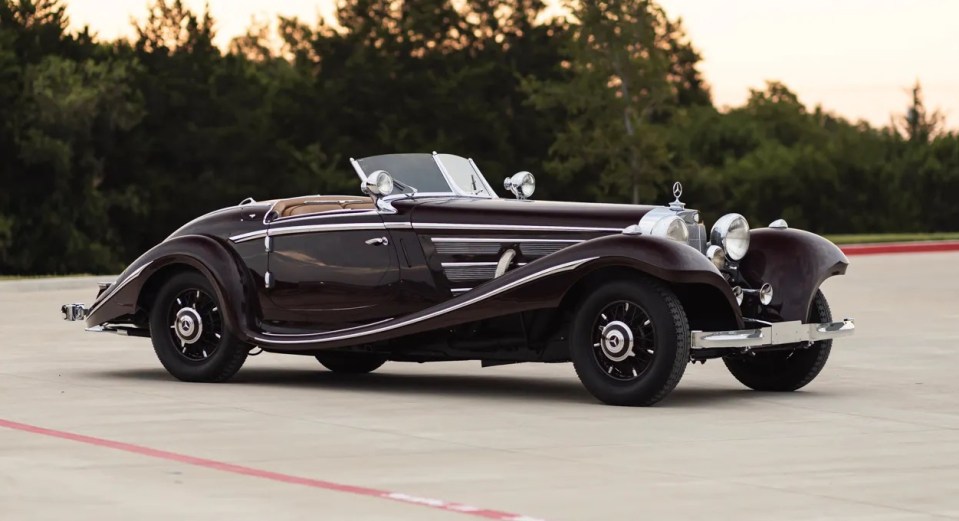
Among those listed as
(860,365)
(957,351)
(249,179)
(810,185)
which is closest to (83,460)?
(860,365)

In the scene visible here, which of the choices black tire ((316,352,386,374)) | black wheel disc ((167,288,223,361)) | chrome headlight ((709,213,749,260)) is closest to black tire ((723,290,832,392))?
chrome headlight ((709,213,749,260))

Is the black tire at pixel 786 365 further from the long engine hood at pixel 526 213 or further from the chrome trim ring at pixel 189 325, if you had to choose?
the chrome trim ring at pixel 189 325

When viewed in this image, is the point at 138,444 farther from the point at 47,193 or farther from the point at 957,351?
the point at 47,193

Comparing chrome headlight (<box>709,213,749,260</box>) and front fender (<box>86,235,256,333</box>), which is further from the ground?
chrome headlight (<box>709,213,749,260</box>)

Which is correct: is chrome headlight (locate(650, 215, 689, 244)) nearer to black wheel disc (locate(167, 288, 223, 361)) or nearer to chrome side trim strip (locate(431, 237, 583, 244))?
chrome side trim strip (locate(431, 237, 583, 244))

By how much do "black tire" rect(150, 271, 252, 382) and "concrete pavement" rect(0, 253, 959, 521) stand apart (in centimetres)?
23

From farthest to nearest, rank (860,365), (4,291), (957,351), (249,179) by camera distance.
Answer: (249,179) < (4,291) < (957,351) < (860,365)

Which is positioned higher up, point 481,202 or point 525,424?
point 481,202

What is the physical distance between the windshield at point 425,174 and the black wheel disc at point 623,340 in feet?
6.41

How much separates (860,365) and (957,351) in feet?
5.15

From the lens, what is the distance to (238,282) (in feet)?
39.3

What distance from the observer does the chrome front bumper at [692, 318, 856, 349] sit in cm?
1030

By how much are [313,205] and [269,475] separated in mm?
4823

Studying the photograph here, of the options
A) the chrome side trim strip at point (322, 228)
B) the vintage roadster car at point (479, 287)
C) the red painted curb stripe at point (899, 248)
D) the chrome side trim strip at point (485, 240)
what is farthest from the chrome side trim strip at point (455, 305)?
the red painted curb stripe at point (899, 248)
